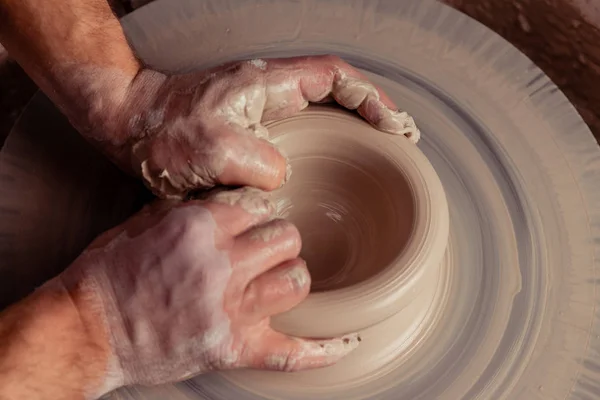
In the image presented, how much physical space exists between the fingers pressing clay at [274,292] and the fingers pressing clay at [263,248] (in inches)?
0.6

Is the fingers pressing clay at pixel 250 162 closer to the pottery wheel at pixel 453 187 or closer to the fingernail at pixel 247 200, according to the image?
the fingernail at pixel 247 200

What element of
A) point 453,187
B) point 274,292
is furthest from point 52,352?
point 453,187

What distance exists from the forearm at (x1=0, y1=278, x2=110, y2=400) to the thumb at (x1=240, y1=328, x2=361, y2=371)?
0.24 metres

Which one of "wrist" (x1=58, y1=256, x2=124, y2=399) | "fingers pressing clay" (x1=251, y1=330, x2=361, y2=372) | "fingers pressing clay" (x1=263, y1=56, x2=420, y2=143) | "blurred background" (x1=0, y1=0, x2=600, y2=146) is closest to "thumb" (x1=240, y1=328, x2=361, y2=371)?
"fingers pressing clay" (x1=251, y1=330, x2=361, y2=372)

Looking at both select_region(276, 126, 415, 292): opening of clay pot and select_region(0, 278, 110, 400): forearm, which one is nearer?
select_region(0, 278, 110, 400): forearm

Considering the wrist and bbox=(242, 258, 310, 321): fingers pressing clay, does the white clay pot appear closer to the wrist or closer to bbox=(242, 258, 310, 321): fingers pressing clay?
bbox=(242, 258, 310, 321): fingers pressing clay

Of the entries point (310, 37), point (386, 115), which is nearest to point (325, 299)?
point (386, 115)

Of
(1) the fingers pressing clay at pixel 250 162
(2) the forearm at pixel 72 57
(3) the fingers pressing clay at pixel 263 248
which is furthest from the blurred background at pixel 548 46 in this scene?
(3) the fingers pressing clay at pixel 263 248

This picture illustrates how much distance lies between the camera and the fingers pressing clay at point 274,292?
3.12 feet

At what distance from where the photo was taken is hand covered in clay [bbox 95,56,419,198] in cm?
103

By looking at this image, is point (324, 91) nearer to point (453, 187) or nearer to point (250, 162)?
point (250, 162)

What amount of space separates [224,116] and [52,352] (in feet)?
1.49

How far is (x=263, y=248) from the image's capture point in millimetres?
972

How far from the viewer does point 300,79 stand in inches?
43.8
